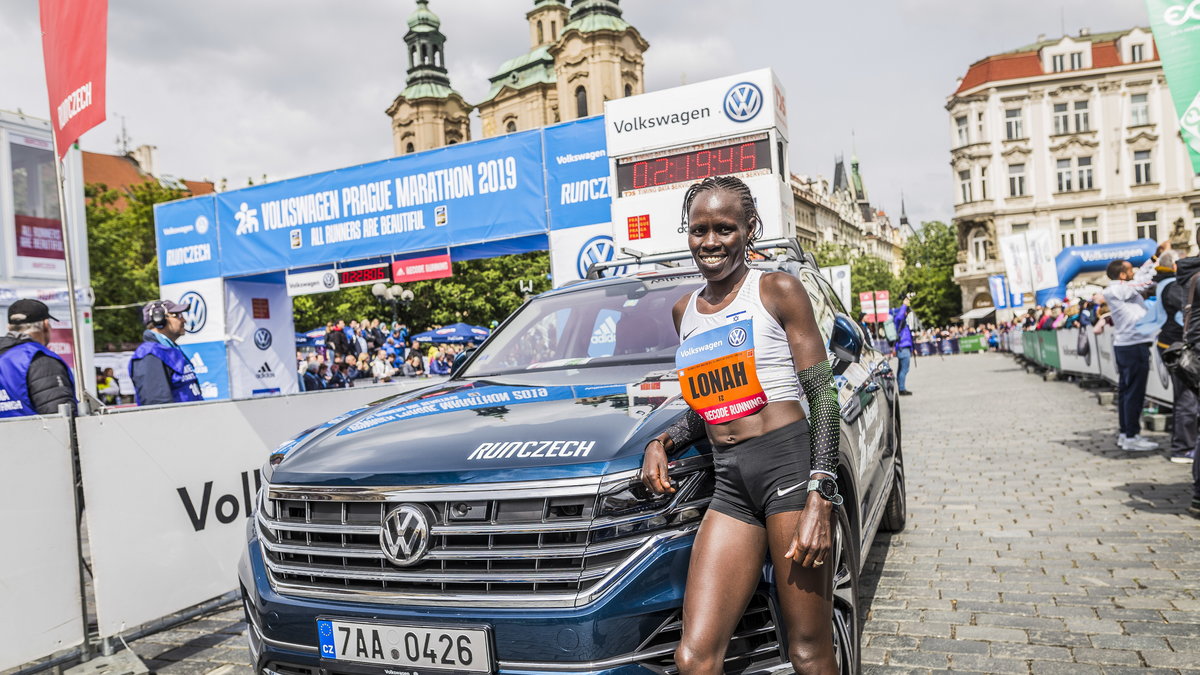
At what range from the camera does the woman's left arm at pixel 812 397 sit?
225 centimetres

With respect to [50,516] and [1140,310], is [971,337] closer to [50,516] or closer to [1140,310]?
[1140,310]

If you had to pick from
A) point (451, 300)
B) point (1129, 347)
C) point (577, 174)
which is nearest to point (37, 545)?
point (1129, 347)

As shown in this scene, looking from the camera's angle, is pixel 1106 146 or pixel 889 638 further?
pixel 1106 146

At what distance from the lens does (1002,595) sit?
4.52 metres

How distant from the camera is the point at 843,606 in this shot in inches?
109

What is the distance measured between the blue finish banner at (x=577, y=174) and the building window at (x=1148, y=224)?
208 ft

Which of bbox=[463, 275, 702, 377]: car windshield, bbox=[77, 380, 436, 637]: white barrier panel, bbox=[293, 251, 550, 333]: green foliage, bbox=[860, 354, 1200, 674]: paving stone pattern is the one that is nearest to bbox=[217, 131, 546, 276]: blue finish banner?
bbox=[860, 354, 1200, 674]: paving stone pattern

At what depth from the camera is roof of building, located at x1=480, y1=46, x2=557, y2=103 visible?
89.2 meters

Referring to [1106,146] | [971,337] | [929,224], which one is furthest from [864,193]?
[971,337]

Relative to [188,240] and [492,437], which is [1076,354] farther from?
[188,240]

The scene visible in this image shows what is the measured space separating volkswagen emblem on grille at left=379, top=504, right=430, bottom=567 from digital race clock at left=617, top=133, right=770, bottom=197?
27.4 ft

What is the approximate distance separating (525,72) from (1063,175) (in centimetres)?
5328

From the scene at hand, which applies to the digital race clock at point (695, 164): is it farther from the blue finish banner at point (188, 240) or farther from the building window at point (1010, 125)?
the building window at point (1010, 125)

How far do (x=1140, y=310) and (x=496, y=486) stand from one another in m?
8.35
